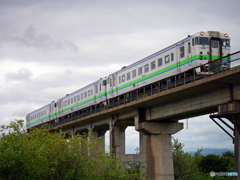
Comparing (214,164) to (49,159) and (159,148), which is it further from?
(49,159)

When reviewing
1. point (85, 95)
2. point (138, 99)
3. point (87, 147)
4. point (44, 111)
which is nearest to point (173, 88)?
point (138, 99)

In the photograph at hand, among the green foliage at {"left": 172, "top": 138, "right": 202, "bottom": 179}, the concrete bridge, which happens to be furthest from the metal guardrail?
the green foliage at {"left": 172, "top": 138, "right": 202, "bottom": 179}

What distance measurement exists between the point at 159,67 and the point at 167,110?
14.0 feet

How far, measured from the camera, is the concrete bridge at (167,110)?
2592 cm

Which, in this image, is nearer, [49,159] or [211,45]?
[49,159]

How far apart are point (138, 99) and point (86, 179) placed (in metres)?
13.7

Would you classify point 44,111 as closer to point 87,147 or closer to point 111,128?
point 111,128

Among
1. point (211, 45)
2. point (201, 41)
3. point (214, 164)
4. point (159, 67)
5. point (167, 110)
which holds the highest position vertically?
point (201, 41)

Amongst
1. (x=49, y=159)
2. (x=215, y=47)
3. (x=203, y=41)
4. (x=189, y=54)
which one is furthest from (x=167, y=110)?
(x=49, y=159)

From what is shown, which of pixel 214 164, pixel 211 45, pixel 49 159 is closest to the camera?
pixel 49 159

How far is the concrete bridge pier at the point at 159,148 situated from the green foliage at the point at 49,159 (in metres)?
11.6

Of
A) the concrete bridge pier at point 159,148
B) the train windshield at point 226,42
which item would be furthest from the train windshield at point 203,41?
the concrete bridge pier at point 159,148

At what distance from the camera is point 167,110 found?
35.1 m

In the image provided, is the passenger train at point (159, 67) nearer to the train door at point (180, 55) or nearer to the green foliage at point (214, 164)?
the train door at point (180, 55)
